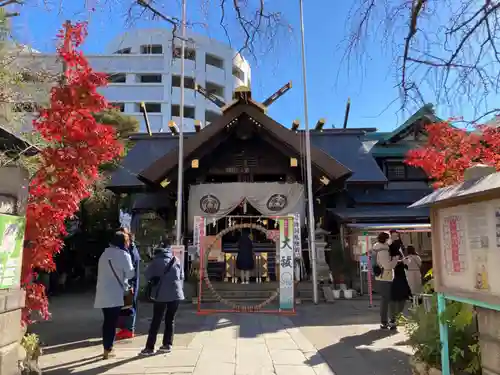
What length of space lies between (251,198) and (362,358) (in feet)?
29.1

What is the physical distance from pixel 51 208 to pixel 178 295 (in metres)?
2.24

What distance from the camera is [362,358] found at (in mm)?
6008

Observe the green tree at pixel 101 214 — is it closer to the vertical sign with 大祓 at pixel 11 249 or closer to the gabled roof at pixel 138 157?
the gabled roof at pixel 138 157

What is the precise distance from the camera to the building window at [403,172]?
1798 cm

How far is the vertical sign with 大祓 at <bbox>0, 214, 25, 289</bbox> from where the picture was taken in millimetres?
4230

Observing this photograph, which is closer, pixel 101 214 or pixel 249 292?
pixel 249 292

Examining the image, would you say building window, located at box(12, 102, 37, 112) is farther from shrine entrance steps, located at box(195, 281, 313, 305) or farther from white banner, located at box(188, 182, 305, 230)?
white banner, located at box(188, 182, 305, 230)

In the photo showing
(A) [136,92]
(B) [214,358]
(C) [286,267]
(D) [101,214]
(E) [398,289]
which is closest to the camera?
(B) [214,358]

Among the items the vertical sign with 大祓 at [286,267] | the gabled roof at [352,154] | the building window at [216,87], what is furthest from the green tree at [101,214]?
the building window at [216,87]

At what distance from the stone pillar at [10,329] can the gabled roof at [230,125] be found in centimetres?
922

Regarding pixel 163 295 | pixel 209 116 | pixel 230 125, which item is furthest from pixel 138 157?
pixel 209 116

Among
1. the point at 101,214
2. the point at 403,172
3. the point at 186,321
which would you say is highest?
the point at 403,172

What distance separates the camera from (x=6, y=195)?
447 centimetres

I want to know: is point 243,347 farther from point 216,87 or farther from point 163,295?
point 216,87
